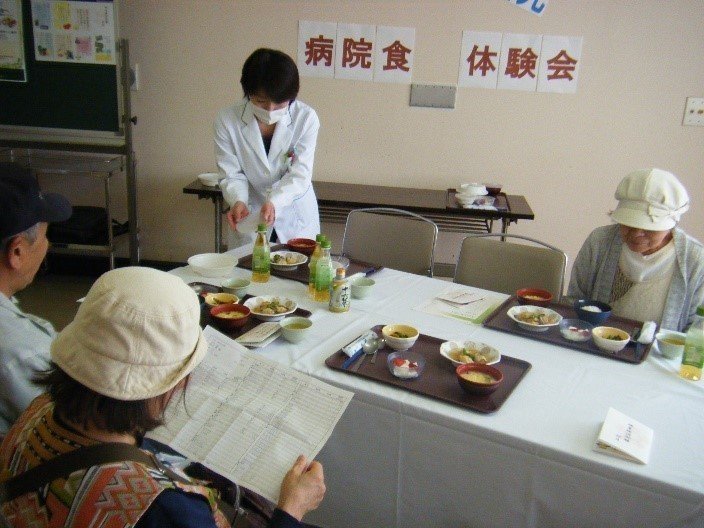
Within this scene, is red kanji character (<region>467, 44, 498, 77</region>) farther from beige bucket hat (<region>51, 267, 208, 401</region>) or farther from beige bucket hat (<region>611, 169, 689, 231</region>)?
beige bucket hat (<region>51, 267, 208, 401</region>)

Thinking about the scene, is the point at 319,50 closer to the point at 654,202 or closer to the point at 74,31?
the point at 74,31

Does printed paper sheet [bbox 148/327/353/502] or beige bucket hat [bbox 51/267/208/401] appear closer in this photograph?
beige bucket hat [bbox 51/267/208/401]

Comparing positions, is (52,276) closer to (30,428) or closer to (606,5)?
(30,428)

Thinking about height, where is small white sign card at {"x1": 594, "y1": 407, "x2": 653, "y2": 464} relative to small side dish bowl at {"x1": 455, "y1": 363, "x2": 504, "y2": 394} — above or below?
below

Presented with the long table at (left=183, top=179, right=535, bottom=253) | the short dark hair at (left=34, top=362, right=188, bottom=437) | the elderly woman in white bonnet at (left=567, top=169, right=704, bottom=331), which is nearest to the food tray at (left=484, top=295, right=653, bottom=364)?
the elderly woman in white bonnet at (left=567, top=169, right=704, bottom=331)

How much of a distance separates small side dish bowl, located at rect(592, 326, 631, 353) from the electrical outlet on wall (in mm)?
2352

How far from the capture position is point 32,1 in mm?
3402

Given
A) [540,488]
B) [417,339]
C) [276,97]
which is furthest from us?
[276,97]

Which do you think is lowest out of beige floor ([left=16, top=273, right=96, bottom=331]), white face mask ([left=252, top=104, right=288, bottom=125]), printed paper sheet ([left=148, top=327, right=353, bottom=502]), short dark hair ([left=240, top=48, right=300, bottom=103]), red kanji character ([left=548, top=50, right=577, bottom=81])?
beige floor ([left=16, top=273, right=96, bottom=331])

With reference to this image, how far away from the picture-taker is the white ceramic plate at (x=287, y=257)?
2.16 metres

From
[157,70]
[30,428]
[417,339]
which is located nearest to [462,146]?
[157,70]

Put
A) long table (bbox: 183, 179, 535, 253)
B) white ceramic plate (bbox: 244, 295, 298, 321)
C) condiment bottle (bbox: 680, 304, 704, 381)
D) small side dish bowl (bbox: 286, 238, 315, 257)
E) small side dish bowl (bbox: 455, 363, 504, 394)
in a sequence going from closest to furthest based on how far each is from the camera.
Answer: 1. small side dish bowl (bbox: 455, 363, 504, 394)
2. condiment bottle (bbox: 680, 304, 704, 381)
3. white ceramic plate (bbox: 244, 295, 298, 321)
4. small side dish bowl (bbox: 286, 238, 315, 257)
5. long table (bbox: 183, 179, 535, 253)

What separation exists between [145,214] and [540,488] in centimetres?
341

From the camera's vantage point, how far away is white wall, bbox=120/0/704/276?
135 inches
